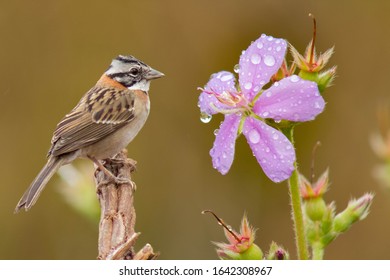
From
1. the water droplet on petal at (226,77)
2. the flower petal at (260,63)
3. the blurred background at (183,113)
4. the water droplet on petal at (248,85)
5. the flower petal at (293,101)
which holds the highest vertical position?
the flower petal at (260,63)

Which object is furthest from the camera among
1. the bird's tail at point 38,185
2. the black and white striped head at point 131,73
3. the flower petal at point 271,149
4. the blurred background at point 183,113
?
the blurred background at point 183,113

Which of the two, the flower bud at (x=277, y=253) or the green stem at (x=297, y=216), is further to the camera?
the flower bud at (x=277, y=253)

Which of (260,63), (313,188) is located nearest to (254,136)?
(260,63)

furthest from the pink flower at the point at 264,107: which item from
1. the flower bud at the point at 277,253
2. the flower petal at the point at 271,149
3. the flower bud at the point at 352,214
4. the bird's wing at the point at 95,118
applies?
the bird's wing at the point at 95,118

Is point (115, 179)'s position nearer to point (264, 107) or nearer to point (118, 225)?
point (118, 225)

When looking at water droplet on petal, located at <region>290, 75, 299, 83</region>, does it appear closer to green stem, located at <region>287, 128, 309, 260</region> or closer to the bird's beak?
green stem, located at <region>287, 128, 309, 260</region>

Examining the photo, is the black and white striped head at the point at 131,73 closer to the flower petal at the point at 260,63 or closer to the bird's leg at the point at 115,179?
the bird's leg at the point at 115,179
